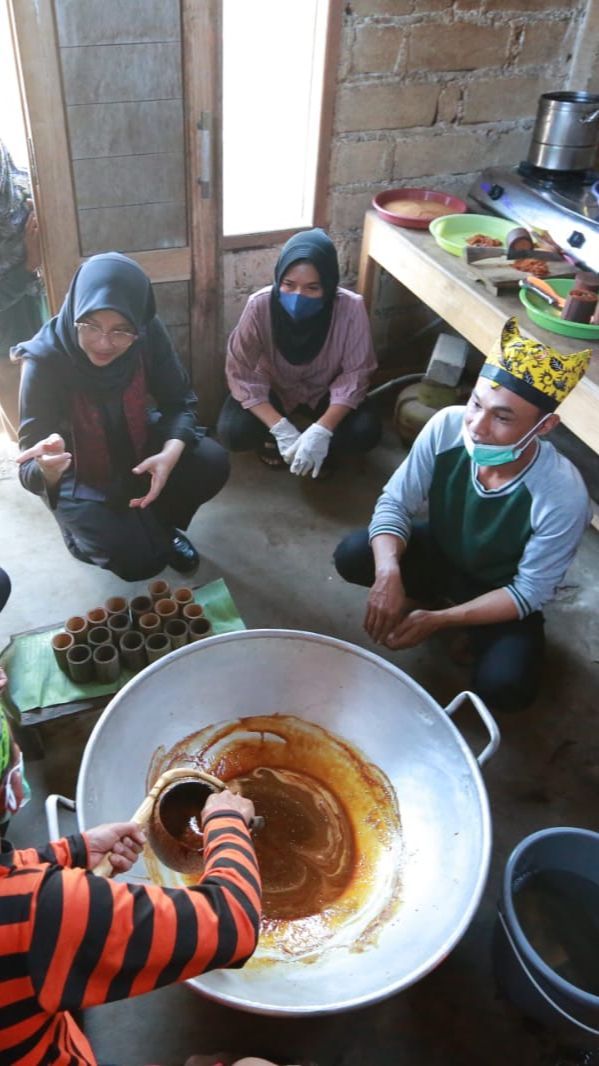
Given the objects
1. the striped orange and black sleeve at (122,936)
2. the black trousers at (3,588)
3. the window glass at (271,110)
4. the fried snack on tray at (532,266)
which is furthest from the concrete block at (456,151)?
the striped orange and black sleeve at (122,936)

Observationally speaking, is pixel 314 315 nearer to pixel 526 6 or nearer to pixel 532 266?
pixel 532 266

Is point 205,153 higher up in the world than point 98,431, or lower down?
higher up

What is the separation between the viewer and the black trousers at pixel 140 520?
215cm

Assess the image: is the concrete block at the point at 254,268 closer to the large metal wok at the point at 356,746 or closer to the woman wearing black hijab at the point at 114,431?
the woman wearing black hijab at the point at 114,431

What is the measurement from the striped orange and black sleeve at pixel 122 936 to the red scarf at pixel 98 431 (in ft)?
4.74

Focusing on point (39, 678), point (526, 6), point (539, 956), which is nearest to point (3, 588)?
point (39, 678)

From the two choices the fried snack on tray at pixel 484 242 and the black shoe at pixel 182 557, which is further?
the fried snack on tray at pixel 484 242

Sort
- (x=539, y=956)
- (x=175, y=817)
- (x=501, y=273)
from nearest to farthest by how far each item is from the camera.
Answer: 1. (x=175, y=817)
2. (x=539, y=956)
3. (x=501, y=273)

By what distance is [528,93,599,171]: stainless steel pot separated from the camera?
2592 mm

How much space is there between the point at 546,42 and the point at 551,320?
1402 millimetres

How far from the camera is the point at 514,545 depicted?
6.20ft

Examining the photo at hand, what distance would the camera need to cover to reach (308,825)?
1536 millimetres

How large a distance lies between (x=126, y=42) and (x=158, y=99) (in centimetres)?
17

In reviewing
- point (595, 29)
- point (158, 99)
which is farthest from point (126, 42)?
point (595, 29)
